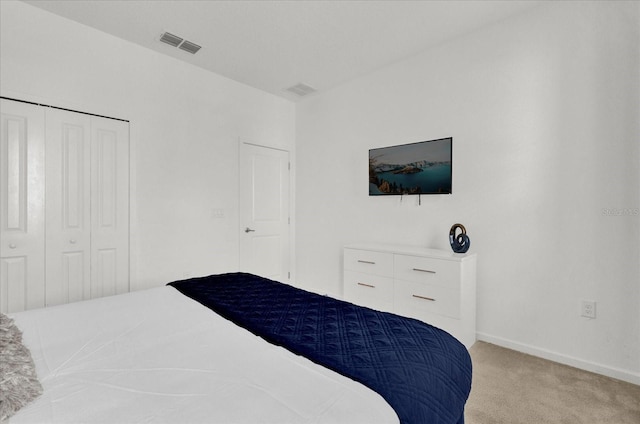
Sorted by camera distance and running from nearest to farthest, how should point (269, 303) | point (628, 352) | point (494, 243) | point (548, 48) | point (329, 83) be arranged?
1. point (269, 303)
2. point (628, 352)
3. point (548, 48)
4. point (494, 243)
5. point (329, 83)

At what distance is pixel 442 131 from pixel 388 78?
939 mm

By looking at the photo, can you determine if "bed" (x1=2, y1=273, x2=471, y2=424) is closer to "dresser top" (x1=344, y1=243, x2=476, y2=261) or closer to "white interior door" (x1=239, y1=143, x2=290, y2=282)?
"dresser top" (x1=344, y1=243, x2=476, y2=261)

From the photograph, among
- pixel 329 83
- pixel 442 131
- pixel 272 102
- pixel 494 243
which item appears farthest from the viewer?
pixel 272 102

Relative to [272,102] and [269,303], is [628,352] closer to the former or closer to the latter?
[269,303]

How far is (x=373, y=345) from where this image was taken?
1162 mm

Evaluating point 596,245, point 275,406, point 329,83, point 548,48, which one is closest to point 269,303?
point 275,406

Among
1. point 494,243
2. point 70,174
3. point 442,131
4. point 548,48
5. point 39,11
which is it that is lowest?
point 494,243

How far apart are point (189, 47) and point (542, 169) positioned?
3.38 metres

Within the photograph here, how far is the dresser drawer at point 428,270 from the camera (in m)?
2.60

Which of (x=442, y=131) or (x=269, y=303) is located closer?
(x=269, y=303)

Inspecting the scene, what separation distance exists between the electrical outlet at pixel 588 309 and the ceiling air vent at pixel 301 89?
11.6ft

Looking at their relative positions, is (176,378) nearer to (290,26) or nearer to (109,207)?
(109,207)

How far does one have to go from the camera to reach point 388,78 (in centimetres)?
356

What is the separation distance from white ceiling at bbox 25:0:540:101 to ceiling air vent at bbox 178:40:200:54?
7 centimetres
